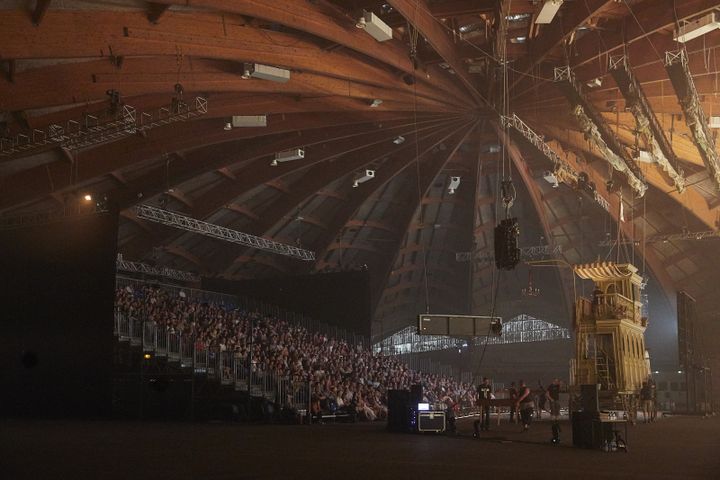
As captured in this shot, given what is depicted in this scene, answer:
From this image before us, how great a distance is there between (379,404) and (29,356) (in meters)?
13.3

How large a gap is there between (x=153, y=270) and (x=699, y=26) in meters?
26.6

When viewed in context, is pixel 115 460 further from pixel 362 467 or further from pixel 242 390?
pixel 242 390

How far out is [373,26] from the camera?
18438 mm

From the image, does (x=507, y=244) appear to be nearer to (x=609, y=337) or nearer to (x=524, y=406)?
(x=524, y=406)

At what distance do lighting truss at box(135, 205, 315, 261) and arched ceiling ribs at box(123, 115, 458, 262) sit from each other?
65cm

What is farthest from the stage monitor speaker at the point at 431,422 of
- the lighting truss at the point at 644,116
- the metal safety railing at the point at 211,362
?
the lighting truss at the point at 644,116

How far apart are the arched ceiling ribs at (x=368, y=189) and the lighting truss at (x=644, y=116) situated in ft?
20.6

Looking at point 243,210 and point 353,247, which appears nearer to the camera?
point 243,210

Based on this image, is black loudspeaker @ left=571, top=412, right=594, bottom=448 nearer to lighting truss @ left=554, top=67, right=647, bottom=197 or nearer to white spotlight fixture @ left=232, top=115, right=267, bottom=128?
lighting truss @ left=554, top=67, right=647, bottom=197

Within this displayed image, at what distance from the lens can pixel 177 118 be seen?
67.9 feet

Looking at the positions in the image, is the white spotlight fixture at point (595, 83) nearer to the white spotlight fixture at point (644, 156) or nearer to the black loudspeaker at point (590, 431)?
the white spotlight fixture at point (644, 156)

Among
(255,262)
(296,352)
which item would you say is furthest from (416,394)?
(255,262)

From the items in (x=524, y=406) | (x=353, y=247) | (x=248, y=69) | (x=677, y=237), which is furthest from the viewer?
(x=353, y=247)

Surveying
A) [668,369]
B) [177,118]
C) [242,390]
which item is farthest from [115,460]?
[668,369]
